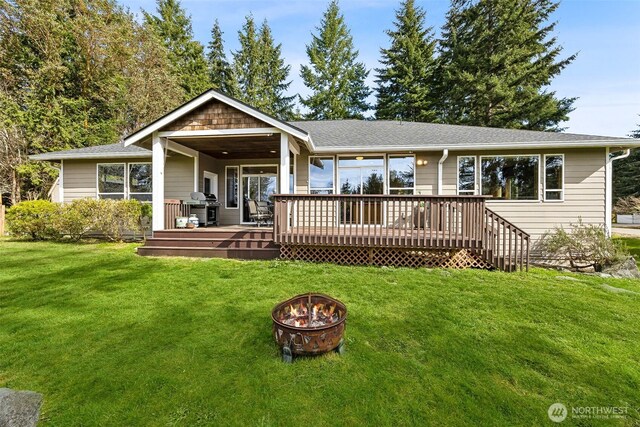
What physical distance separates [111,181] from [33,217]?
225 centimetres

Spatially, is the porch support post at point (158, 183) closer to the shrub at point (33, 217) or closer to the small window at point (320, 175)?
the shrub at point (33, 217)

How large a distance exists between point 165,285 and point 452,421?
171 inches

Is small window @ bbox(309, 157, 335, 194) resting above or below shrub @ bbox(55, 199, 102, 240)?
above

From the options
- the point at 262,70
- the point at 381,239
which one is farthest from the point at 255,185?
the point at 262,70

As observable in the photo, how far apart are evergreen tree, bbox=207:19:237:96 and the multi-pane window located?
1722 cm

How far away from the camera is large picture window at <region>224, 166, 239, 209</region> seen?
10242 mm

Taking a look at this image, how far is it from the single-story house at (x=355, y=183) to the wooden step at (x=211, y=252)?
1.0 inches

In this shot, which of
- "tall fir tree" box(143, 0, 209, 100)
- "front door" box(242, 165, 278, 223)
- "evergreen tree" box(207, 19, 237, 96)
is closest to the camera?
"front door" box(242, 165, 278, 223)

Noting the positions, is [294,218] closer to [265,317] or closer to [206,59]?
[265,317]

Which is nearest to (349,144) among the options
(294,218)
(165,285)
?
(294,218)

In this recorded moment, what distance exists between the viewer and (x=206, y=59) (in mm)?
23641

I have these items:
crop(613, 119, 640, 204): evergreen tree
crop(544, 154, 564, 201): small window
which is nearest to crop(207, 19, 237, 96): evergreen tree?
crop(544, 154, 564, 201): small window

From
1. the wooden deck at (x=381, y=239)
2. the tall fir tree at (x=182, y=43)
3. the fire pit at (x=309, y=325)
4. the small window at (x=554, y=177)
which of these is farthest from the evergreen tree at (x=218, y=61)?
the fire pit at (x=309, y=325)

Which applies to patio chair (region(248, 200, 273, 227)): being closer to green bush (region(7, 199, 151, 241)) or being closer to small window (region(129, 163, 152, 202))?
green bush (region(7, 199, 151, 241))
